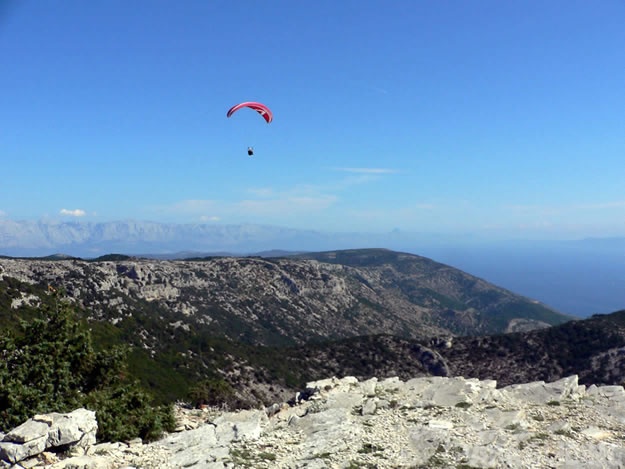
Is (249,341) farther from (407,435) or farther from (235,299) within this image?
(407,435)

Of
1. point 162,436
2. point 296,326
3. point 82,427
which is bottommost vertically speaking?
point 296,326

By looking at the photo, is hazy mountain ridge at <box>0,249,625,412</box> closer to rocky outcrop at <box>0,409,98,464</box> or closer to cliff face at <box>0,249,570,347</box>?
cliff face at <box>0,249,570,347</box>

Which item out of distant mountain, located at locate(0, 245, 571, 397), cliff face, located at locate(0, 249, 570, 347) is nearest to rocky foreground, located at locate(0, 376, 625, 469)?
distant mountain, located at locate(0, 245, 571, 397)

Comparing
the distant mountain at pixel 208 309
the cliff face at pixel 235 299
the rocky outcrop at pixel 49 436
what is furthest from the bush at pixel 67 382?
the cliff face at pixel 235 299

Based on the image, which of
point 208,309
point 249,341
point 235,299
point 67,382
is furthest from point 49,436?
point 235,299

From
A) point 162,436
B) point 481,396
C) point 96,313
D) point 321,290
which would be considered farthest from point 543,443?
point 321,290

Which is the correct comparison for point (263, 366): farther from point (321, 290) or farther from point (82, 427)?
point (321, 290)

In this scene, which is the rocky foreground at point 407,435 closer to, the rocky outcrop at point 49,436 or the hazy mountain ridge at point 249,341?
the rocky outcrop at point 49,436
